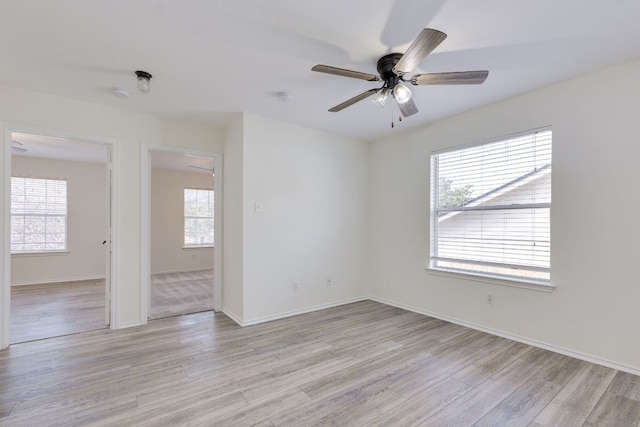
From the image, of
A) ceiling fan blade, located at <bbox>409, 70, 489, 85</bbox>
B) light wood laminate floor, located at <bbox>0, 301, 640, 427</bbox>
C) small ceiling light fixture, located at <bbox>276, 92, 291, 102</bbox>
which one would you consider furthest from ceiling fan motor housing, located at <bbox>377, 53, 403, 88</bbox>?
light wood laminate floor, located at <bbox>0, 301, 640, 427</bbox>

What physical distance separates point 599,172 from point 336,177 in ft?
9.50

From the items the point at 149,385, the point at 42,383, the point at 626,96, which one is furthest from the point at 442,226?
the point at 42,383

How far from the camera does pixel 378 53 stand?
2299 mm

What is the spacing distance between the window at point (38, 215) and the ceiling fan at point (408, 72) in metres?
6.62

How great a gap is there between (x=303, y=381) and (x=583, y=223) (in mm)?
2812

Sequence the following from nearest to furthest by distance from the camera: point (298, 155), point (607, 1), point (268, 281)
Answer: point (607, 1) < point (268, 281) < point (298, 155)

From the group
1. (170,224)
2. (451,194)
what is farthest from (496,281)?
(170,224)

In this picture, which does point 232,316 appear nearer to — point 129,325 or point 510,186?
point 129,325

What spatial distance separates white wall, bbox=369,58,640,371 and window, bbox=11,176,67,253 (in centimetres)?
737

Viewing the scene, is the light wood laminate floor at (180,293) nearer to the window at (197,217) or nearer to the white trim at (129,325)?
the white trim at (129,325)

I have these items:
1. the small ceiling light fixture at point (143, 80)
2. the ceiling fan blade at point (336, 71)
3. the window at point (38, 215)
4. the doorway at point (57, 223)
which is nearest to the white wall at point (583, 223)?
the ceiling fan blade at point (336, 71)

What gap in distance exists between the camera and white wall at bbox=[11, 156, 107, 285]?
5.74 metres

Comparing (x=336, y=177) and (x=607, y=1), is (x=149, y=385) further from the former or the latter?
(x=607, y=1)

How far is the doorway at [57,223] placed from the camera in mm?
4949
